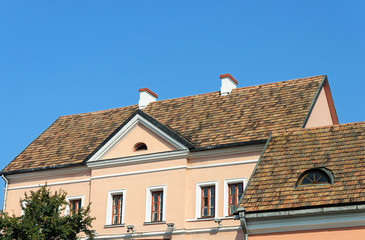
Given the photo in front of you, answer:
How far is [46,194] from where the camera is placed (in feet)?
110

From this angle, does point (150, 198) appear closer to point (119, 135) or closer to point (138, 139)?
point (138, 139)

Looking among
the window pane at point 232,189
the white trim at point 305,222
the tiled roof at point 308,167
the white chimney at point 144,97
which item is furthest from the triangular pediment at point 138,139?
the white trim at point 305,222

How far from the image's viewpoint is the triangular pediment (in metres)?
37.1

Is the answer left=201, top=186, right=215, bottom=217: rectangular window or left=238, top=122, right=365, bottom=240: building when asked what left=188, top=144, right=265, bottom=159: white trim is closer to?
left=201, top=186, right=215, bottom=217: rectangular window

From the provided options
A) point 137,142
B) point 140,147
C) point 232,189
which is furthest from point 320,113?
point 137,142

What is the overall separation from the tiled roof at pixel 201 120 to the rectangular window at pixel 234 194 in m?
2.32

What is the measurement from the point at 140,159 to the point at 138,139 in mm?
1310

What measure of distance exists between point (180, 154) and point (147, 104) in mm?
7879

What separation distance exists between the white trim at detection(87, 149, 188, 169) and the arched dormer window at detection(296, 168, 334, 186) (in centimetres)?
896

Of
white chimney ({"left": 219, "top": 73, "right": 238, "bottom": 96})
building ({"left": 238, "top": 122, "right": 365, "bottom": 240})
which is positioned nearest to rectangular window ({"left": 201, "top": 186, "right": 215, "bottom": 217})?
building ({"left": 238, "top": 122, "right": 365, "bottom": 240})

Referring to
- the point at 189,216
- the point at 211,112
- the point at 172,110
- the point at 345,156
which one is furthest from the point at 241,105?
the point at 345,156

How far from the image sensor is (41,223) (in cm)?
3281

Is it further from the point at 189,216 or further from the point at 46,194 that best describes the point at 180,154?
the point at 46,194

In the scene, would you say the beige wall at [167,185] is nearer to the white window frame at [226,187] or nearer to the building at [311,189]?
the white window frame at [226,187]
